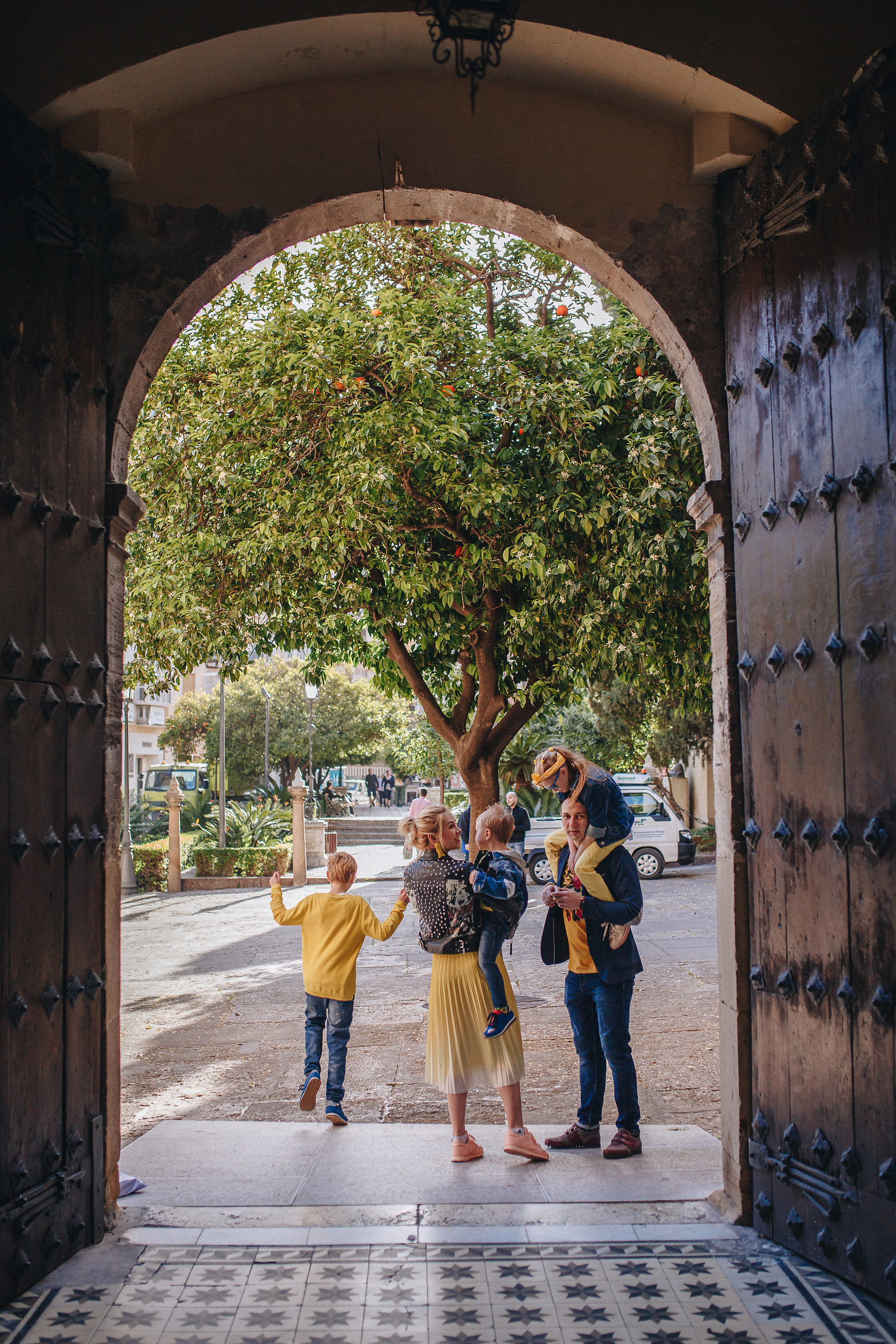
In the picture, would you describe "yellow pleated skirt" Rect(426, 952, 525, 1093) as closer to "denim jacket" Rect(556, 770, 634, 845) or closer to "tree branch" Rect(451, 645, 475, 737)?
"denim jacket" Rect(556, 770, 634, 845)

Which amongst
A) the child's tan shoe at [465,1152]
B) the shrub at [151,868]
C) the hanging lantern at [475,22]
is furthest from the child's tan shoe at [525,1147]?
the shrub at [151,868]

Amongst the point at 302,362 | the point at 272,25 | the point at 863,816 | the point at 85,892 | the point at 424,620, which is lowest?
the point at 85,892

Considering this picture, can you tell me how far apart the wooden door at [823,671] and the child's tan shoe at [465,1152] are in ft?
4.12

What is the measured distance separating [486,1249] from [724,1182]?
1.02m

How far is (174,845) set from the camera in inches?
703

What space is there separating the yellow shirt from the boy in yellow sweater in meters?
0.89

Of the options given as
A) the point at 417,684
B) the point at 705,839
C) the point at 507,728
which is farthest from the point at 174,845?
the point at 705,839

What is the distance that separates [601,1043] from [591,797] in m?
1.15

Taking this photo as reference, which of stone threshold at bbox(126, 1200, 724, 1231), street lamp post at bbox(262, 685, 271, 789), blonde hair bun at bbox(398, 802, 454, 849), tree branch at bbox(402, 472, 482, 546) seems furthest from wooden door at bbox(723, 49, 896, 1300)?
street lamp post at bbox(262, 685, 271, 789)

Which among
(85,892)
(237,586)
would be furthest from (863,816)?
(237,586)

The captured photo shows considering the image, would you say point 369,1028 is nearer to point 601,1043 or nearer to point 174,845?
point 601,1043

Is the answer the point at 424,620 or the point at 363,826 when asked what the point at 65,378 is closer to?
the point at 424,620

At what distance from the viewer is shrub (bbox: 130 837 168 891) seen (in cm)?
1809

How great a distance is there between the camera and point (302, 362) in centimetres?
826
